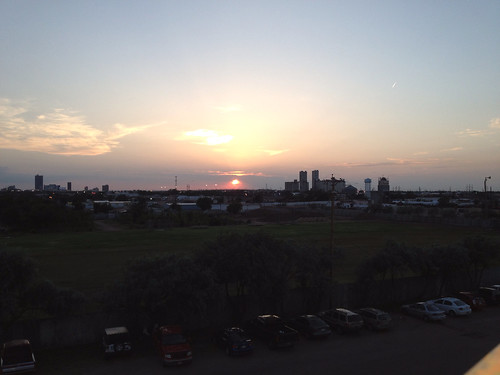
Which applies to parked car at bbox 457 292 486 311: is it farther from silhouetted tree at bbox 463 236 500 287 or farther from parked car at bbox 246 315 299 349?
parked car at bbox 246 315 299 349

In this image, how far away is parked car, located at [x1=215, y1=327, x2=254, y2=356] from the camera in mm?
16297

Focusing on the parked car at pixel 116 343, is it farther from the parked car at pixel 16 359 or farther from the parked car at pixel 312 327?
the parked car at pixel 312 327

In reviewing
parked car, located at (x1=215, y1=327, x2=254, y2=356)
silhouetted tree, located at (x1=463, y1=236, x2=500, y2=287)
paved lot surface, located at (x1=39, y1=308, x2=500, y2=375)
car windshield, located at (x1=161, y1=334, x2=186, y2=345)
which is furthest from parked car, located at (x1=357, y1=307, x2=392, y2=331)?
car windshield, located at (x1=161, y1=334, x2=186, y2=345)

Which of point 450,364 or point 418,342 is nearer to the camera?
point 450,364

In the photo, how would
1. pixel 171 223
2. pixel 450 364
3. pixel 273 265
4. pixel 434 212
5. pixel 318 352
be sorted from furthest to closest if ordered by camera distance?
pixel 434 212 < pixel 171 223 < pixel 273 265 < pixel 318 352 < pixel 450 364

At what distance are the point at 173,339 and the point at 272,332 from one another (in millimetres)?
4192

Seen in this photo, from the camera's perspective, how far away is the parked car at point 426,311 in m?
20.9

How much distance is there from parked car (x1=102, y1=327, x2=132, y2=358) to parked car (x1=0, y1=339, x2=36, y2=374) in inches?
101

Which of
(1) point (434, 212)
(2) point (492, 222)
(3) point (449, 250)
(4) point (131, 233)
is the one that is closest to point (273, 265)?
(3) point (449, 250)

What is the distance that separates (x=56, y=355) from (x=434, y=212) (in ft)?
324

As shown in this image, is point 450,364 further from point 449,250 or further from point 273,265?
point 449,250

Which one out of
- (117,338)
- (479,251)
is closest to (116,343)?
(117,338)

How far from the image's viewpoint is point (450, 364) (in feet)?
51.0

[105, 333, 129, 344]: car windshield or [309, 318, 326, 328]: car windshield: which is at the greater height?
[105, 333, 129, 344]: car windshield
